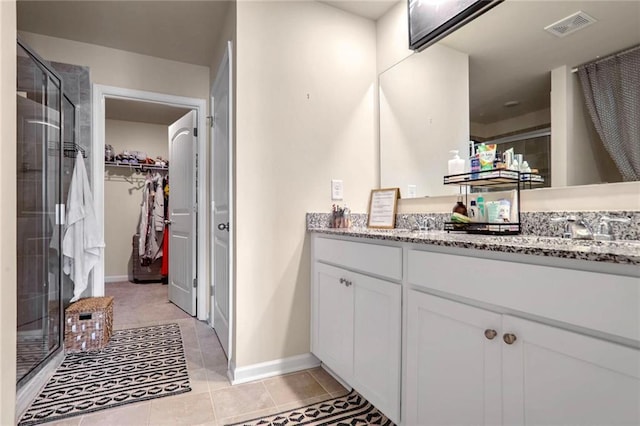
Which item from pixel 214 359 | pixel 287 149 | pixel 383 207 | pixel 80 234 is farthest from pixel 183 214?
pixel 383 207

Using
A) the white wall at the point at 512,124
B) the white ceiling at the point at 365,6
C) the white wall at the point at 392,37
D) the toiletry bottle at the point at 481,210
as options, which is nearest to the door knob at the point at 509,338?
the toiletry bottle at the point at 481,210

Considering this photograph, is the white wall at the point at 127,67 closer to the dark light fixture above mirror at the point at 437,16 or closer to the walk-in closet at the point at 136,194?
the walk-in closet at the point at 136,194

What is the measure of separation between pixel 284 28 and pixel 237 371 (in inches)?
85.1

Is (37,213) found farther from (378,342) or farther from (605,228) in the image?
(605,228)

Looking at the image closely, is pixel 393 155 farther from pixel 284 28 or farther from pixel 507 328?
pixel 507 328

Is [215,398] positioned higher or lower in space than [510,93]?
lower

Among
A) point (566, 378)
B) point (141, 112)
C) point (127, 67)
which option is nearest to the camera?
point (566, 378)

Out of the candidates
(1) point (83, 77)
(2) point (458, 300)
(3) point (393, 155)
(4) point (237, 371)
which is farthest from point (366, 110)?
(1) point (83, 77)

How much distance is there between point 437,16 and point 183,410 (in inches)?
99.6

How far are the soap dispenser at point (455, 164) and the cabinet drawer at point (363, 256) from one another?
0.67 meters

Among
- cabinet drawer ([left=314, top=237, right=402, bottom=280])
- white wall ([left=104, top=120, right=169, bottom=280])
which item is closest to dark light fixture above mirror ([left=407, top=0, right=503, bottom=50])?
cabinet drawer ([left=314, top=237, right=402, bottom=280])

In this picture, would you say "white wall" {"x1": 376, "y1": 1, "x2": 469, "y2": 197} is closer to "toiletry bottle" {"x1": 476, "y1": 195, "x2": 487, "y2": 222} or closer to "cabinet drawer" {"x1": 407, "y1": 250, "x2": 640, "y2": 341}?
"toiletry bottle" {"x1": 476, "y1": 195, "x2": 487, "y2": 222}

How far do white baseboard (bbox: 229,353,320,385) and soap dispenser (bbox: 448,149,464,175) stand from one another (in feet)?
4.79

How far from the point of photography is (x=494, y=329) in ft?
3.24
